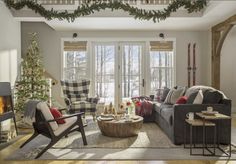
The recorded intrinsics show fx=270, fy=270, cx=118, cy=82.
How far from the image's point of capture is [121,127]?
4.89 m

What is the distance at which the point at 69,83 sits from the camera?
7105 mm

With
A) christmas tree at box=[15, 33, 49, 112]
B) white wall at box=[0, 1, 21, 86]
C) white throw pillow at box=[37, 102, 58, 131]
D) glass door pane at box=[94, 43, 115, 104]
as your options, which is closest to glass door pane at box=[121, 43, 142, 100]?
glass door pane at box=[94, 43, 115, 104]

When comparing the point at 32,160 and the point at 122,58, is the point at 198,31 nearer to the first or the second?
the point at 122,58

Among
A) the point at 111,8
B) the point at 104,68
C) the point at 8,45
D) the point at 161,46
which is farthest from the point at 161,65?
the point at 8,45

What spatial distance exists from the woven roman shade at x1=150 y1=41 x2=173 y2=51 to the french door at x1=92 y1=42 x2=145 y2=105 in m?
0.31

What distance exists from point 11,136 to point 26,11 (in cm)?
303

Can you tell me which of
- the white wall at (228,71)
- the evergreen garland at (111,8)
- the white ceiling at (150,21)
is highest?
the evergreen garland at (111,8)

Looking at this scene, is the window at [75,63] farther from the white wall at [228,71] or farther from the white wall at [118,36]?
the white wall at [228,71]

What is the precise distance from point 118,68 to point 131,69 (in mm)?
404

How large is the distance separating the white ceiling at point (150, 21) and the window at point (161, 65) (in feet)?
2.22

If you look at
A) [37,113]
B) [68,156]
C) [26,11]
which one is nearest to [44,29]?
[26,11]

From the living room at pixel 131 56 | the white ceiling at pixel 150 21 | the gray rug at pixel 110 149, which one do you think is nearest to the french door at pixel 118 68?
the living room at pixel 131 56

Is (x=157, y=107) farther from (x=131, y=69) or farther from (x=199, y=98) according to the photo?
(x=131, y=69)

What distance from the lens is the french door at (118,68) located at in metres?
8.30
